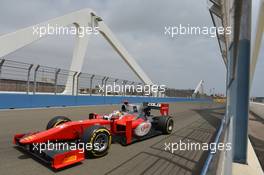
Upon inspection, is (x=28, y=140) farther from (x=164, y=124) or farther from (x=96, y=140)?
(x=164, y=124)

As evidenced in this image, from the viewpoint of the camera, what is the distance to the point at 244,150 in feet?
13.3

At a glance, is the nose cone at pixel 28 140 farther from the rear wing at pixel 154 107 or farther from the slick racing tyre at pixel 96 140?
the rear wing at pixel 154 107

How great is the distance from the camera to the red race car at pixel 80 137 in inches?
136

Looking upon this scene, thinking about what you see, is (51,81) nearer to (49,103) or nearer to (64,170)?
(49,103)

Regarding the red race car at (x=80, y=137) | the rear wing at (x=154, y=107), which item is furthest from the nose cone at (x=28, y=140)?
the rear wing at (x=154, y=107)

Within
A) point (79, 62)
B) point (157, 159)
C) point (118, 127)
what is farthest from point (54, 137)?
point (79, 62)

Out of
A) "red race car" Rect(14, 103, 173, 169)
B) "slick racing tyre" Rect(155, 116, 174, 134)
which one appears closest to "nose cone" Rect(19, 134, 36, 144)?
"red race car" Rect(14, 103, 173, 169)

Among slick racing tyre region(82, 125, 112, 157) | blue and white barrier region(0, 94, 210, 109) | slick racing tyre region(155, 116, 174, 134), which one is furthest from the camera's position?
blue and white barrier region(0, 94, 210, 109)

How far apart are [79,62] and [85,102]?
12.6 m

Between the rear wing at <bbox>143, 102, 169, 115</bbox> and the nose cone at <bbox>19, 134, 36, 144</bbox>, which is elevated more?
the rear wing at <bbox>143, 102, 169, 115</bbox>

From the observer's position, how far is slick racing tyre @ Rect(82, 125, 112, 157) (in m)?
3.87

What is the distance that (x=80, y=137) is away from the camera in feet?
14.3

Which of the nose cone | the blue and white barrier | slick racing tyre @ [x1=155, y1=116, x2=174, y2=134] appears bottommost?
slick racing tyre @ [x1=155, y1=116, x2=174, y2=134]

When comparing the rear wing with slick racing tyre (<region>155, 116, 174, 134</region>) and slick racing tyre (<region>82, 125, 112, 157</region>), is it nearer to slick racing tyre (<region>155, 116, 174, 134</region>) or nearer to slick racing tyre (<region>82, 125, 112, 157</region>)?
slick racing tyre (<region>155, 116, 174, 134</region>)
